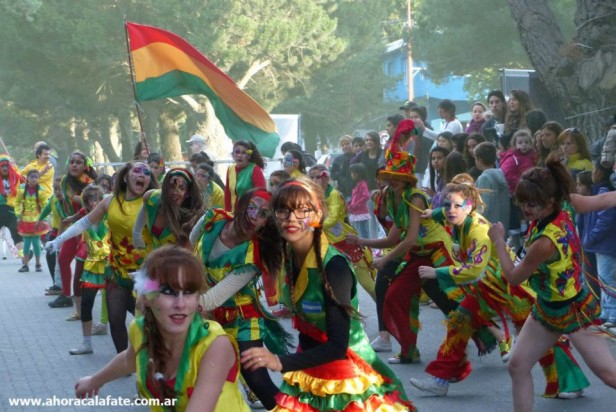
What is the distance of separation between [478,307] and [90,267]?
4.05 metres

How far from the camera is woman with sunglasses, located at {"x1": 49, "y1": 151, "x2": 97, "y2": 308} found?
40.4 feet

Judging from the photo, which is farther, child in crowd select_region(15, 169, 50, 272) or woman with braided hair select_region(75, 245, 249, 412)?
child in crowd select_region(15, 169, 50, 272)

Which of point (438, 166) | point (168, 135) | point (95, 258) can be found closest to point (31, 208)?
point (95, 258)

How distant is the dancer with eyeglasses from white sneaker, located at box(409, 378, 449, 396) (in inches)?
62.4

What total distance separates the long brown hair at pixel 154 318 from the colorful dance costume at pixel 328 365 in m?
0.77

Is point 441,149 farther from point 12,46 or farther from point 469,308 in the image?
point 12,46

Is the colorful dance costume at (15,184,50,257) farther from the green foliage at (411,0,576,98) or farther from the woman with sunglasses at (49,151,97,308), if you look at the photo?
the green foliage at (411,0,576,98)

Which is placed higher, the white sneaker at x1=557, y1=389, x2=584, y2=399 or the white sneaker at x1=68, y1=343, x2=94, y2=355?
the white sneaker at x1=557, y1=389, x2=584, y2=399

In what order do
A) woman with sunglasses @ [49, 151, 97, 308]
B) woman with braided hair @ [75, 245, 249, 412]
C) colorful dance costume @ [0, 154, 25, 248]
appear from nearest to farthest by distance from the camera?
1. woman with braided hair @ [75, 245, 249, 412]
2. woman with sunglasses @ [49, 151, 97, 308]
3. colorful dance costume @ [0, 154, 25, 248]

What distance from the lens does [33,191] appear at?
732 inches

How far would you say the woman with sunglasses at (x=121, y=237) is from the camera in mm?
8648

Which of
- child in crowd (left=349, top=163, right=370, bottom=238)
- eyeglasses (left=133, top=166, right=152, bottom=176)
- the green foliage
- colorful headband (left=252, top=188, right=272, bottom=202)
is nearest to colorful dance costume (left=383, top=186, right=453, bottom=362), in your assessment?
eyeglasses (left=133, top=166, right=152, bottom=176)

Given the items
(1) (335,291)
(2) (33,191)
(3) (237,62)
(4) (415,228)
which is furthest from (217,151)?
(1) (335,291)

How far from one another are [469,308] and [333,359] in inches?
149
